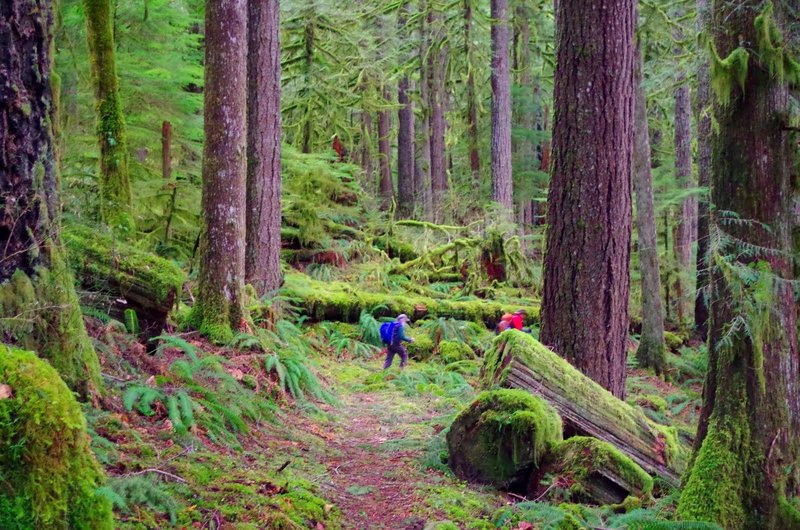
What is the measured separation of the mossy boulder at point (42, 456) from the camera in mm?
2328

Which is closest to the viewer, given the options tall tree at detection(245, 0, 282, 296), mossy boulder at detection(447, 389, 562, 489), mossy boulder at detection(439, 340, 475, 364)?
mossy boulder at detection(447, 389, 562, 489)

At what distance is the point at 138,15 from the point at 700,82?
33.3ft

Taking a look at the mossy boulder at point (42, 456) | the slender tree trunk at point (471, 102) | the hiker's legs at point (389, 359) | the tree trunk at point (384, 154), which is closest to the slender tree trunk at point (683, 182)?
the slender tree trunk at point (471, 102)

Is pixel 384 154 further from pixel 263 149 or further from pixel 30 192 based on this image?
pixel 30 192

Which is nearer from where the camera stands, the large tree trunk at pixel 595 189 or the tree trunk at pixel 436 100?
the large tree trunk at pixel 595 189

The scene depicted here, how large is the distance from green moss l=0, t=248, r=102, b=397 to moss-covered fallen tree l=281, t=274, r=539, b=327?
8510mm

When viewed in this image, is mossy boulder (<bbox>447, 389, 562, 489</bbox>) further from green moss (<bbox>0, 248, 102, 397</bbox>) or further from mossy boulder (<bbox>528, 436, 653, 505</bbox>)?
green moss (<bbox>0, 248, 102, 397</bbox>)

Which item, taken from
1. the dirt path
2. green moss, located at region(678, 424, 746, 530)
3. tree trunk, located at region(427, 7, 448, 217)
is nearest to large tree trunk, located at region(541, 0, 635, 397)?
the dirt path

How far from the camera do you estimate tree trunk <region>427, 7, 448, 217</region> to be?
891 inches

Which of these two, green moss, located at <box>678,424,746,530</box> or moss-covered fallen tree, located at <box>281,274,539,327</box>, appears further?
moss-covered fallen tree, located at <box>281,274,539,327</box>

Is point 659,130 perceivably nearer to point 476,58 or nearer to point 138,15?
point 476,58

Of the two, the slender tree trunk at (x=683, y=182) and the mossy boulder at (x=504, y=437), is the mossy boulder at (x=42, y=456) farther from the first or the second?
the slender tree trunk at (x=683, y=182)

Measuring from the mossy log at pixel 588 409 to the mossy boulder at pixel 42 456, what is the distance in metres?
4.16

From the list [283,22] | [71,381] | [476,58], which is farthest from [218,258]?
[476,58]
